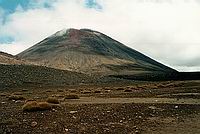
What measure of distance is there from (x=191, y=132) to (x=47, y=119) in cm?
830

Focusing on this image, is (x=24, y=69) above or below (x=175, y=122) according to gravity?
above

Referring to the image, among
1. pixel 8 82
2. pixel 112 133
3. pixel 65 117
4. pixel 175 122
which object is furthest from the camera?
pixel 8 82

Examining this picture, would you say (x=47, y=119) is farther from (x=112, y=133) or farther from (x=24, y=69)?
(x=24, y=69)

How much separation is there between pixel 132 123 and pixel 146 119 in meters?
1.71

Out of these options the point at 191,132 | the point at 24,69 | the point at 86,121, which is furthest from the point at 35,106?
the point at 24,69

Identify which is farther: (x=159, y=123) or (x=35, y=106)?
(x=35, y=106)

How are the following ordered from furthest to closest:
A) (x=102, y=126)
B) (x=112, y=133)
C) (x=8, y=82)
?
(x=8, y=82) → (x=102, y=126) → (x=112, y=133)

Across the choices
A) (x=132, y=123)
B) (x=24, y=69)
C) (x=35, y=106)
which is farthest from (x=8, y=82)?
(x=132, y=123)

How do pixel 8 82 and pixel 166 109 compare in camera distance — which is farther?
pixel 8 82

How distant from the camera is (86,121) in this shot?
21875mm

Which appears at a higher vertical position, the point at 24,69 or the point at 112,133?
the point at 24,69

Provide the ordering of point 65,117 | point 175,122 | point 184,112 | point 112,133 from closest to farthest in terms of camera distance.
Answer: point 112,133, point 175,122, point 65,117, point 184,112

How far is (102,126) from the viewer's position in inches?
794

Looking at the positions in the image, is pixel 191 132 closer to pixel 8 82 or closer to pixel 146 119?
pixel 146 119
